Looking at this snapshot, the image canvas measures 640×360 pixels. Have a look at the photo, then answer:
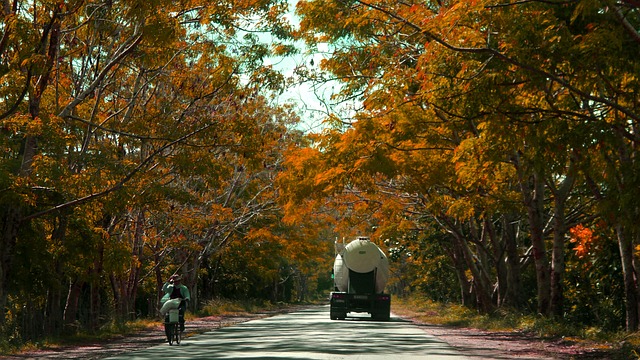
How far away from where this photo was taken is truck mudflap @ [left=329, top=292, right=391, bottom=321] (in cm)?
3544

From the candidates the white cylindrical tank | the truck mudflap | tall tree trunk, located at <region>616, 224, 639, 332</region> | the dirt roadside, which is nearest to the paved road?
the dirt roadside

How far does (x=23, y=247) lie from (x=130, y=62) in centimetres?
554

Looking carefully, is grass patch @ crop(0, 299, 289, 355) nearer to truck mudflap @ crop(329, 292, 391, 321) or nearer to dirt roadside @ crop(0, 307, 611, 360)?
dirt roadside @ crop(0, 307, 611, 360)

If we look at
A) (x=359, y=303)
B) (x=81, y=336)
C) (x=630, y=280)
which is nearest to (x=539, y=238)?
(x=630, y=280)

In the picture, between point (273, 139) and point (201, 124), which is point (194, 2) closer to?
point (201, 124)

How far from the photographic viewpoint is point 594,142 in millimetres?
12320

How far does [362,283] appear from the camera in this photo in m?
35.9

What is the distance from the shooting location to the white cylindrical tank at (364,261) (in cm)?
3584

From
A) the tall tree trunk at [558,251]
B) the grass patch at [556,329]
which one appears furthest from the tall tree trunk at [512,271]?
the tall tree trunk at [558,251]

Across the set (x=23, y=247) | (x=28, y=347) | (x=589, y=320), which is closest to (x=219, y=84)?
(x=23, y=247)

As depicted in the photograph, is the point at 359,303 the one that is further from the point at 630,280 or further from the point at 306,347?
the point at 306,347

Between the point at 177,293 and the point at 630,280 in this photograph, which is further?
the point at 177,293

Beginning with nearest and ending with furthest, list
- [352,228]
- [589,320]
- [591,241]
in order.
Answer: [591,241] < [589,320] < [352,228]

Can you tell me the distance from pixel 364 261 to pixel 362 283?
0.95 metres
